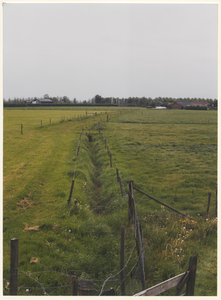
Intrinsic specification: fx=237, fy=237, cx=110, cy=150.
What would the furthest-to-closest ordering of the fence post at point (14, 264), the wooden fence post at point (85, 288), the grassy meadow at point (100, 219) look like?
1. the grassy meadow at point (100, 219)
2. the fence post at point (14, 264)
3. the wooden fence post at point (85, 288)

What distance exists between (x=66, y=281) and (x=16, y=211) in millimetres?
5695

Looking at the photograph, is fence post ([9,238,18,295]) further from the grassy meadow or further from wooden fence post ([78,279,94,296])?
wooden fence post ([78,279,94,296])

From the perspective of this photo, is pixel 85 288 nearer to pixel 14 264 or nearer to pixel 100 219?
pixel 14 264

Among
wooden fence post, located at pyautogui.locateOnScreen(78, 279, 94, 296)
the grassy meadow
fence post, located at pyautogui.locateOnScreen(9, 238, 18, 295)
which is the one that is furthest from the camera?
the grassy meadow

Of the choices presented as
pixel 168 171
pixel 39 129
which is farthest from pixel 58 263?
pixel 39 129

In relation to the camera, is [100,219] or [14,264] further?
[100,219]

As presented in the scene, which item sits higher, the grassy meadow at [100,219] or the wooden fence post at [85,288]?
the wooden fence post at [85,288]

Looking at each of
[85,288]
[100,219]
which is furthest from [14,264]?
[100,219]

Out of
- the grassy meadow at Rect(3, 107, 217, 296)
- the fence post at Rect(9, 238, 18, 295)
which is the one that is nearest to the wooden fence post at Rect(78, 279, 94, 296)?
the fence post at Rect(9, 238, 18, 295)

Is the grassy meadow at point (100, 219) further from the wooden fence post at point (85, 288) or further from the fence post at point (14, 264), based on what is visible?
the wooden fence post at point (85, 288)

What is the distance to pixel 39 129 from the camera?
39.5 m

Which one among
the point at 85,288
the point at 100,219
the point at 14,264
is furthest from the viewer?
the point at 100,219

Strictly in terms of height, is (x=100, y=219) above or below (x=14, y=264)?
below

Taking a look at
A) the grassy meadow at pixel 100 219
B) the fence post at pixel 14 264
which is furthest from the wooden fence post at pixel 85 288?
the grassy meadow at pixel 100 219
